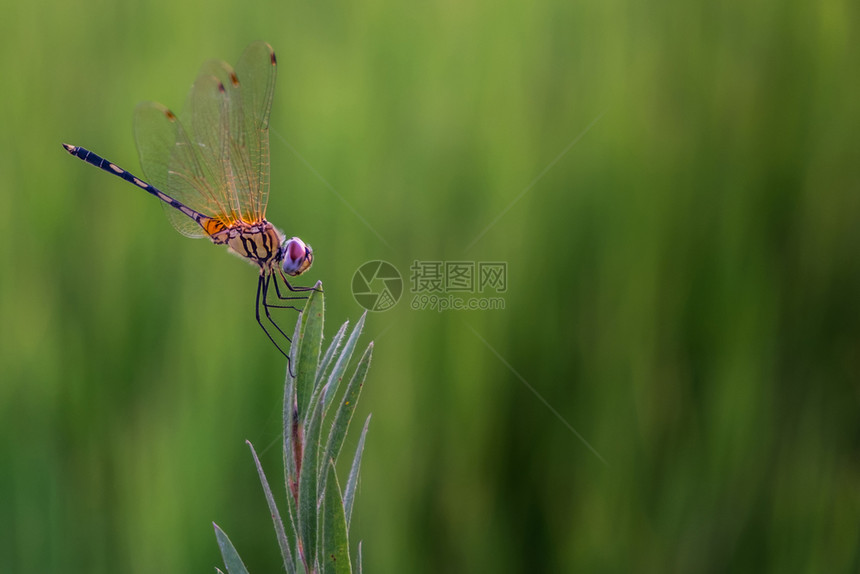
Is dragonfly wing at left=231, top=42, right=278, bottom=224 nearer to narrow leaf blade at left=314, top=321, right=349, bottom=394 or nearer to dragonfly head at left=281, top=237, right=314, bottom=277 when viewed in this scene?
dragonfly head at left=281, top=237, right=314, bottom=277

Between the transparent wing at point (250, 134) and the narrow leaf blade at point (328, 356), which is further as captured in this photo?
the transparent wing at point (250, 134)

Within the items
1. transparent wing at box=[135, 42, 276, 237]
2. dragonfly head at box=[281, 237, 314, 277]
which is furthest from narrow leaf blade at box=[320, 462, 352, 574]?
transparent wing at box=[135, 42, 276, 237]

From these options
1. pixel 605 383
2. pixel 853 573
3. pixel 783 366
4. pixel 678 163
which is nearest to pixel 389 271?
pixel 605 383

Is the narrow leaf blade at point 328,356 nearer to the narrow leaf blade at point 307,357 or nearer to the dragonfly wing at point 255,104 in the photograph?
the narrow leaf blade at point 307,357

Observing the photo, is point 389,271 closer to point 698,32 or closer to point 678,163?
point 678,163

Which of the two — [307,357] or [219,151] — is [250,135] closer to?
[219,151]

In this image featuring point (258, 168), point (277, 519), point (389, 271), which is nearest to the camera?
point (277, 519)

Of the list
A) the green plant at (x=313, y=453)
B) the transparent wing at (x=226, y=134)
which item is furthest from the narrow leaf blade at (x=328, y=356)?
the transparent wing at (x=226, y=134)
